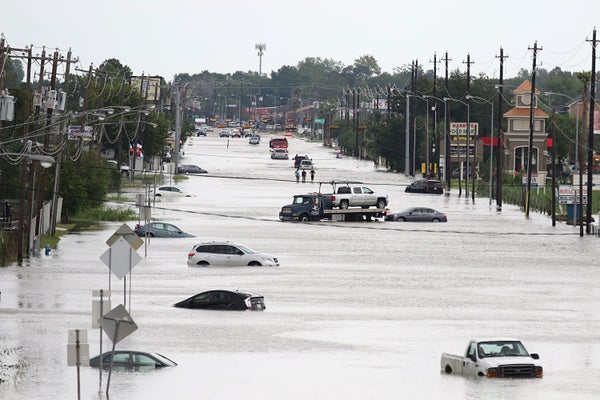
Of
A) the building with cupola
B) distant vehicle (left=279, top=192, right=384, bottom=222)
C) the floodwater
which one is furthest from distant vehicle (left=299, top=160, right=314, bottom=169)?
the floodwater

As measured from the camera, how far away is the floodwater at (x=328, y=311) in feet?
112

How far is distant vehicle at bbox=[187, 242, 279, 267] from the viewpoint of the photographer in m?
65.8

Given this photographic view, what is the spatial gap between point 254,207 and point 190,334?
60780 millimetres

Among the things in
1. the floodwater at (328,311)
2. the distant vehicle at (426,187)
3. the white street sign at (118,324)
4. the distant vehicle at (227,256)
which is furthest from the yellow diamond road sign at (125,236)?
the distant vehicle at (426,187)

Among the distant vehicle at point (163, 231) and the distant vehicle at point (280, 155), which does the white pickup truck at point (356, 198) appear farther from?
the distant vehicle at point (280, 155)

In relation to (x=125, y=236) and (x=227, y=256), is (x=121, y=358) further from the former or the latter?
(x=227, y=256)

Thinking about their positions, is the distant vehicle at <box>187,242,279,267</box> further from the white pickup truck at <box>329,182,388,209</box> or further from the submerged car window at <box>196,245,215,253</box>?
the white pickup truck at <box>329,182,388,209</box>

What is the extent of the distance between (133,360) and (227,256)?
99.5 ft

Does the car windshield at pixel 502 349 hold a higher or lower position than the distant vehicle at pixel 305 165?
lower

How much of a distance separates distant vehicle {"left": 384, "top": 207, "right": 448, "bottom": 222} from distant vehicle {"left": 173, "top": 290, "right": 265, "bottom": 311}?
46190 millimetres

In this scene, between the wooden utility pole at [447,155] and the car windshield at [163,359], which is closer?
the car windshield at [163,359]

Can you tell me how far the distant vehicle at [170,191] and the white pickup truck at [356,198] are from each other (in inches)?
906

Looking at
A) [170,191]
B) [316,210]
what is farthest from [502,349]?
[170,191]

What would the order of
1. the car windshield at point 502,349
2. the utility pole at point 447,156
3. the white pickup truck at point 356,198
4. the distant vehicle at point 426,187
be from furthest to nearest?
the utility pole at point 447,156 → the distant vehicle at point 426,187 → the white pickup truck at point 356,198 → the car windshield at point 502,349
